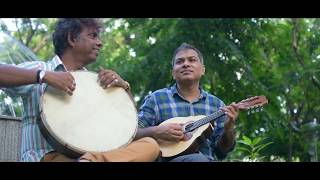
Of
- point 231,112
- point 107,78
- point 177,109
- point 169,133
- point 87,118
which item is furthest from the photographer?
point 177,109

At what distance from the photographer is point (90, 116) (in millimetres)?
2729

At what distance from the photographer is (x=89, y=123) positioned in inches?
106

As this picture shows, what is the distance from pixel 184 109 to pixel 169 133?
0.31 m

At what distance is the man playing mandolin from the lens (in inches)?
122

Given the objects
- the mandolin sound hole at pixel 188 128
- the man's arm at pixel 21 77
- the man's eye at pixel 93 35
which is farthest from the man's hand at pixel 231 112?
the man's arm at pixel 21 77

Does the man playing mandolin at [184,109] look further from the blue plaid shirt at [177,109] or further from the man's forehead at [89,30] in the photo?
the man's forehead at [89,30]

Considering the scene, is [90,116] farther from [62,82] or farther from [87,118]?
[62,82]

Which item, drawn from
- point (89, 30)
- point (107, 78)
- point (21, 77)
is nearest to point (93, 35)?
point (89, 30)

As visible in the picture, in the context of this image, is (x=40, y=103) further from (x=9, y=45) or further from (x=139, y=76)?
(x=139, y=76)

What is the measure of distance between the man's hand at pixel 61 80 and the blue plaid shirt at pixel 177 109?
719mm

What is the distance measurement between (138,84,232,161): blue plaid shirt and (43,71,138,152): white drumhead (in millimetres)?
442

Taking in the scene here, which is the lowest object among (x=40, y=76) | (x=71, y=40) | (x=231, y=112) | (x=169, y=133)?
(x=169, y=133)

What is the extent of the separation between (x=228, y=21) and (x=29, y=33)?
4991 millimetres
